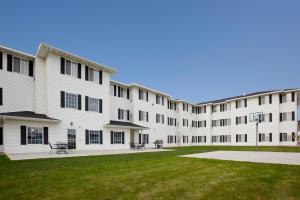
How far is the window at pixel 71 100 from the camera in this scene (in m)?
20.3

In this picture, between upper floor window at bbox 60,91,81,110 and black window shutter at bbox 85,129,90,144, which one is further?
black window shutter at bbox 85,129,90,144

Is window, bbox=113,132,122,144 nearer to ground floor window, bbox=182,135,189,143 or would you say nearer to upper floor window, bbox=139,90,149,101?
upper floor window, bbox=139,90,149,101

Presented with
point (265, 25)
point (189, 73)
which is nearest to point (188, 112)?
point (189, 73)

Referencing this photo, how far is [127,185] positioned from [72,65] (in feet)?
58.7

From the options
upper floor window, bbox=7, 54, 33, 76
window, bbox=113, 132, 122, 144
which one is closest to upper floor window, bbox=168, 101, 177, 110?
window, bbox=113, 132, 122, 144

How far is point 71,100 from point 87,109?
6.76 ft

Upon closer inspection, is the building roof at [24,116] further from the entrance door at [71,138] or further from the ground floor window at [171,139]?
the ground floor window at [171,139]

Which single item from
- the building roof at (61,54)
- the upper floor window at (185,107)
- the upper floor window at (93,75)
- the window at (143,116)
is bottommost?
the window at (143,116)

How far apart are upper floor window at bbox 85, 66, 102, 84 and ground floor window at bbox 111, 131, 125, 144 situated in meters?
6.44

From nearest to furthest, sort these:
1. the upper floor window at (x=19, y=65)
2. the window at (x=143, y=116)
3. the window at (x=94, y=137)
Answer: the upper floor window at (x=19, y=65), the window at (x=94, y=137), the window at (x=143, y=116)

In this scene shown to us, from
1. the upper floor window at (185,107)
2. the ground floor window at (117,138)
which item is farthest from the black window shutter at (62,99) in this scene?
the upper floor window at (185,107)

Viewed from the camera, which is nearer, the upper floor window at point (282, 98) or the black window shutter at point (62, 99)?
the black window shutter at point (62, 99)

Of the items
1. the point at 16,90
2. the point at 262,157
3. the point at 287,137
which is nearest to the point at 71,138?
the point at 16,90

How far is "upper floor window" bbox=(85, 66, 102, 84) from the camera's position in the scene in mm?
22312
